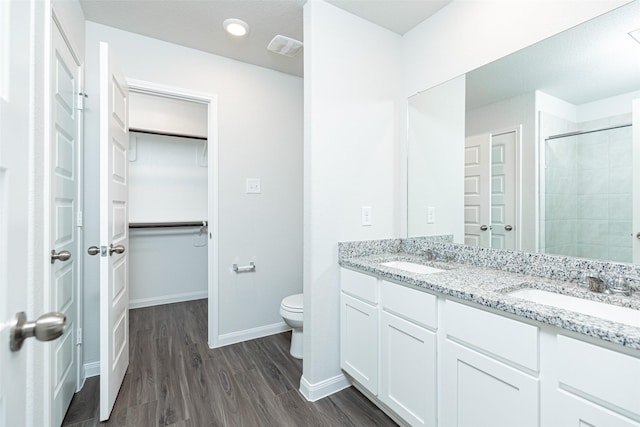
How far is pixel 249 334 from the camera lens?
105 inches

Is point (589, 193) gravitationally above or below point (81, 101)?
below

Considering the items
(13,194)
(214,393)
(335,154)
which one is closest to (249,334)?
(214,393)

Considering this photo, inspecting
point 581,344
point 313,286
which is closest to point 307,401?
A: point 313,286

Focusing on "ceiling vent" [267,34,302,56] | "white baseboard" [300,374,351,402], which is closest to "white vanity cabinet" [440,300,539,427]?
"white baseboard" [300,374,351,402]

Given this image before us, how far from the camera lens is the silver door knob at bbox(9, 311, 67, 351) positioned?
0.49 m

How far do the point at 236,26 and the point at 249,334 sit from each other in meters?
2.42

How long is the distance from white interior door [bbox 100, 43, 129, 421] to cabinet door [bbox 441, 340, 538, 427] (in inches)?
67.3

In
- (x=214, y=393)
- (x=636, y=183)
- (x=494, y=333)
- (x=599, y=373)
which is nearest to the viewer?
(x=599, y=373)

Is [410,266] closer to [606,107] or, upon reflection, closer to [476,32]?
[606,107]

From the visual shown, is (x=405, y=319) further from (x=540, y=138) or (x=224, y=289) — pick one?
(x=224, y=289)

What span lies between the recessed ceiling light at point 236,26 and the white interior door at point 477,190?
1.66 m

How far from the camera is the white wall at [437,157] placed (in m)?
1.90

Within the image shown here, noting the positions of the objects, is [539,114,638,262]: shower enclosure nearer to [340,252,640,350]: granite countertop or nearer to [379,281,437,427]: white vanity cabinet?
[340,252,640,350]: granite countertop

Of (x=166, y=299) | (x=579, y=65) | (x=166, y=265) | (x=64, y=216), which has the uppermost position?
(x=579, y=65)
